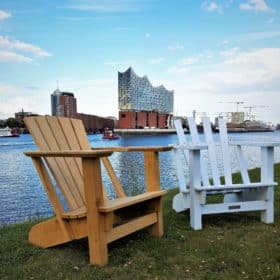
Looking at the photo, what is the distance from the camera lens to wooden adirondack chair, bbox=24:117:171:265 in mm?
2293

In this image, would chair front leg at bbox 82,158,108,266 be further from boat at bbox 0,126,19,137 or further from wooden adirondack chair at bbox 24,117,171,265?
boat at bbox 0,126,19,137

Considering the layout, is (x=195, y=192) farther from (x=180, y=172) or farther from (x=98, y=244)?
(x=98, y=244)

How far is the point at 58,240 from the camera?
2.60 meters

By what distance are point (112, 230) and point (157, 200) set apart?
656mm

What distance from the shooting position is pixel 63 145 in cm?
296

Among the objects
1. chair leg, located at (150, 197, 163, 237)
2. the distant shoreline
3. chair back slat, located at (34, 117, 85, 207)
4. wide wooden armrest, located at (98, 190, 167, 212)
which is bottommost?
the distant shoreline

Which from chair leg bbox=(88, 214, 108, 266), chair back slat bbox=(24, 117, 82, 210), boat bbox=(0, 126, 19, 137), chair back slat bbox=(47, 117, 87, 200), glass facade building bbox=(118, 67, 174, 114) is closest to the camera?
chair leg bbox=(88, 214, 108, 266)

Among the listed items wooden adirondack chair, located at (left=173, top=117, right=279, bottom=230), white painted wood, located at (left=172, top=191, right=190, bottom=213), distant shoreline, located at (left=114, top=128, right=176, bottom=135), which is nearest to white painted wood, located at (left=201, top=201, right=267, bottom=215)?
wooden adirondack chair, located at (left=173, top=117, right=279, bottom=230)

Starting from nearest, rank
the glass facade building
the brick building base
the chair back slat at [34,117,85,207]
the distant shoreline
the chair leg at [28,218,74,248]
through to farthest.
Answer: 1. the chair leg at [28,218,74,248]
2. the chair back slat at [34,117,85,207]
3. the distant shoreline
4. the brick building base
5. the glass facade building

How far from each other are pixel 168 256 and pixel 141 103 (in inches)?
3396

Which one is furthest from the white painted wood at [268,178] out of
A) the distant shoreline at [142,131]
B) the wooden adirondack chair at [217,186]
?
the distant shoreline at [142,131]

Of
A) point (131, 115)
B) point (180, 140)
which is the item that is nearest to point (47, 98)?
point (180, 140)

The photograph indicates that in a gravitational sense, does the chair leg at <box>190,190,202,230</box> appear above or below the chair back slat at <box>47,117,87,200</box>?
below

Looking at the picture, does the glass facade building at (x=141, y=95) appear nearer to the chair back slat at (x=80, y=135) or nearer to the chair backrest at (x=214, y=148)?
the chair backrest at (x=214, y=148)
